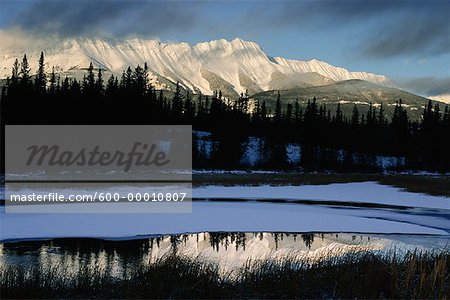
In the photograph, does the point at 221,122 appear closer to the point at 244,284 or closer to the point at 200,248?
the point at 200,248

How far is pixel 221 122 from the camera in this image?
98.5 m

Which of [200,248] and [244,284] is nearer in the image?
[244,284]

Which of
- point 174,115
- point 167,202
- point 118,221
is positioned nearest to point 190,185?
point 167,202

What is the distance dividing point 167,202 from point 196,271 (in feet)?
71.1

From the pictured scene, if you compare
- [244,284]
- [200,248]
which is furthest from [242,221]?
[244,284]

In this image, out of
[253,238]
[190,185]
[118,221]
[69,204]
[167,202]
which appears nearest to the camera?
[253,238]

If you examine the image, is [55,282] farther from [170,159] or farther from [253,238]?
[170,159]

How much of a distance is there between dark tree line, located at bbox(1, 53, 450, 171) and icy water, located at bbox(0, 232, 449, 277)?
53552mm

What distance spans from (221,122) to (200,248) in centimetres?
7909

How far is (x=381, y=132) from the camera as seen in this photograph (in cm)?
11531

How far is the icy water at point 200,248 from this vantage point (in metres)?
16.7

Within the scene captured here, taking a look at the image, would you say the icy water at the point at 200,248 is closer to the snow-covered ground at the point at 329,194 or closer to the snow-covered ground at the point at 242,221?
the snow-covered ground at the point at 242,221

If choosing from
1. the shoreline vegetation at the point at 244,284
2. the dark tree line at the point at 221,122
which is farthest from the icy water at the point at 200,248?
the dark tree line at the point at 221,122

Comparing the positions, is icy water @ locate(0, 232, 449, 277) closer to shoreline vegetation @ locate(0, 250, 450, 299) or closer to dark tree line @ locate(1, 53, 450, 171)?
shoreline vegetation @ locate(0, 250, 450, 299)
